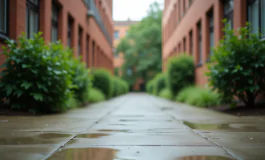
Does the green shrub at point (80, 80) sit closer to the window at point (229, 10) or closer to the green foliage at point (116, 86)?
the window at point (229, 10)

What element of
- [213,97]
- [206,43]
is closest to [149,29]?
[206,43]

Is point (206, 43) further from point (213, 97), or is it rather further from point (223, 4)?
point (213, 97)

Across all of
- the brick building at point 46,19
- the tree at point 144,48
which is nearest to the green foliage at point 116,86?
the brick building at point 46,19

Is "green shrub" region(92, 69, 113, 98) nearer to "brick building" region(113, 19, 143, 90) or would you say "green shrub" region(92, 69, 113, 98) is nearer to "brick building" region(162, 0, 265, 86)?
"brick building" region(162, 0, 265, 86)

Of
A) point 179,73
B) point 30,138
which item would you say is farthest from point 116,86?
point 30,138

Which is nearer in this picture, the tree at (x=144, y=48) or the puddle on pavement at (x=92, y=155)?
the puddle on pavement at (x=92, y=155)

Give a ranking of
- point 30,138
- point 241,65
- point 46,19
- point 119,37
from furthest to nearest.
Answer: point 119,37 < point 46,19 < point 241,65 < point 30,138

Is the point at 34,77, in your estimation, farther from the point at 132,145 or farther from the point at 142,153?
the point at 142,153

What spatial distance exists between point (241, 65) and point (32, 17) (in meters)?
6.37

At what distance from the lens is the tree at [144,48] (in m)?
49.7

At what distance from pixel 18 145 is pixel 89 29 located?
619 inches

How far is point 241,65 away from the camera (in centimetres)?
698

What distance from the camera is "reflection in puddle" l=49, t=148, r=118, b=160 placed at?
2.45 m

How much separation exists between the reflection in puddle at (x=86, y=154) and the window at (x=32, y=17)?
268 inches
